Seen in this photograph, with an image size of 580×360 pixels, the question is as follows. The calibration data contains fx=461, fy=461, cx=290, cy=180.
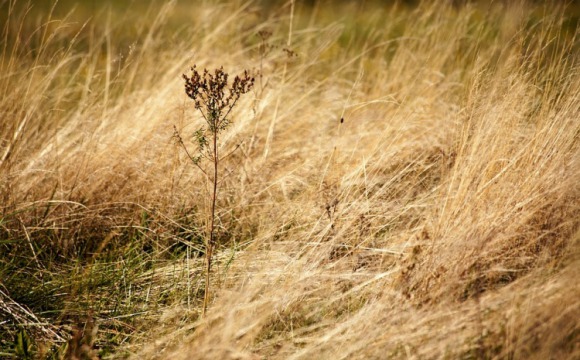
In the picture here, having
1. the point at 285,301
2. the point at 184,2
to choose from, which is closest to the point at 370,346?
the point at 285,301

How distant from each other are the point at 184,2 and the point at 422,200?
29.2 feet

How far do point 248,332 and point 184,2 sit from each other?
9402mm

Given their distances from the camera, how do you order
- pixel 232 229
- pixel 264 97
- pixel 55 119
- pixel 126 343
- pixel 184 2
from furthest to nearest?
1. pixel 184 2
2. pixel 264 97
3. pixel 55 119
4. pixel 232 229
5. pixel 126 343

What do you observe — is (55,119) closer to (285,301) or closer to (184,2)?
(285,301)

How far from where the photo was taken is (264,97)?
302 centimetres

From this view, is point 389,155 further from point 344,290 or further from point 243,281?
point 243,281

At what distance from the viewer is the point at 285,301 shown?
1.69 metres

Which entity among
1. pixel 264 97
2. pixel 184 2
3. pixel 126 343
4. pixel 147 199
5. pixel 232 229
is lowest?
pixel 126 343

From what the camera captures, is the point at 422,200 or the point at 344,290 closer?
the point at 344,290

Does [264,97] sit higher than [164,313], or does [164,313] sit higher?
[264,97]

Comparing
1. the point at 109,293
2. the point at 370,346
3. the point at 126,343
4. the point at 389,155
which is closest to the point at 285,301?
the point at 370,346

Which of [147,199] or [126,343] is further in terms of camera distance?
[147,199]

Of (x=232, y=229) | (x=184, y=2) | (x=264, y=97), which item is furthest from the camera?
(x=184, y=2)

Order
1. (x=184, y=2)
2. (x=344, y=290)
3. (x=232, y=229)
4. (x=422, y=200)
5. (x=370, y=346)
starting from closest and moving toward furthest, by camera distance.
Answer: (x=370, y=346), (x=344, y=290), (x=422, y=200), (x=232, y=229), (x=184, y=2)
